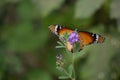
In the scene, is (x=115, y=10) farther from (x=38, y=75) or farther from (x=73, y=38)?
(x=73, y=38)

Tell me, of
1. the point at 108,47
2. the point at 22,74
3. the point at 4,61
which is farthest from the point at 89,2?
the point at 22,74

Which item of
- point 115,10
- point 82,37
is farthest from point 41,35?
point 82,37

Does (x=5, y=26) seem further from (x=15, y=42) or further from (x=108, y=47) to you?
(x=108, y=47)

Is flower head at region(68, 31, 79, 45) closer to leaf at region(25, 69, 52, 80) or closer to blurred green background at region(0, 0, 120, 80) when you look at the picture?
blurred green background at region(0, 0, 120, 80)

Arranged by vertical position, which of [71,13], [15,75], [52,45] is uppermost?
[71,13]

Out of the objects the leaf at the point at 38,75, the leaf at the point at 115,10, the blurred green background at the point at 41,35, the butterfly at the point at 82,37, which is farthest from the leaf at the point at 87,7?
the butterfly at the point at 82,37

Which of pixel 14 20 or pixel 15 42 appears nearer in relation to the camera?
pixel 15 42

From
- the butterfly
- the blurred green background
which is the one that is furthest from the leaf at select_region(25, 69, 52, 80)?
the butterfly

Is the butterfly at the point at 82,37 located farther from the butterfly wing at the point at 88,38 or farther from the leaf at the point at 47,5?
the leaf at the point at 47,5
